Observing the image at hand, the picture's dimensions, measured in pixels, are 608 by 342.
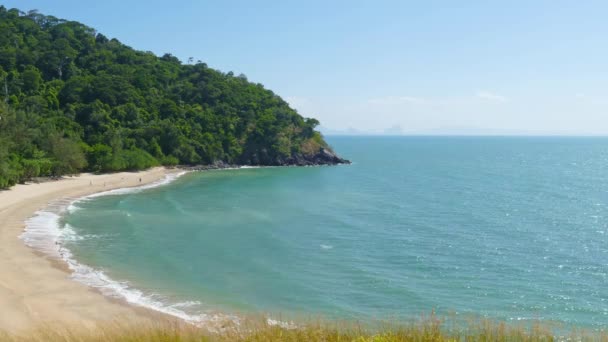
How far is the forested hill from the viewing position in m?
65.8

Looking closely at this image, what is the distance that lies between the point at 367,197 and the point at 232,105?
196ft

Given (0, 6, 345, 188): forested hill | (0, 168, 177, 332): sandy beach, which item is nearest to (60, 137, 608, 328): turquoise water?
(0, 168, 177, 332): sandy beach

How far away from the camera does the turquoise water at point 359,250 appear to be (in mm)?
22750

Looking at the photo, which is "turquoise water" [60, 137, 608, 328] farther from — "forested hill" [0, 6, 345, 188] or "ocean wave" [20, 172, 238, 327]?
"forested hill" [0, 6, 345, 188]

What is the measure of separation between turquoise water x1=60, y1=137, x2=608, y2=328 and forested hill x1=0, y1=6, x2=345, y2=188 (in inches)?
661

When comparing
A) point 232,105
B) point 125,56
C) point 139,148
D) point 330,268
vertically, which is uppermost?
point 125,56

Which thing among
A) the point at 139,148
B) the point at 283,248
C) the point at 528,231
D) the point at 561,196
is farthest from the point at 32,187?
the point at 561,196

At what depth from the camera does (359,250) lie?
106 feet

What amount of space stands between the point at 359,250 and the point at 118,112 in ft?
224

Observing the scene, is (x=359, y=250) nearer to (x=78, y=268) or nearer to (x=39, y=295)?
(x=78, y=268)

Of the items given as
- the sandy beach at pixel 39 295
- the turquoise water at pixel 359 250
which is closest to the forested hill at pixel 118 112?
the turquoise water at pixel 359 250

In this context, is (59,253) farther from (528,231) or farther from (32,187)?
(528,231)

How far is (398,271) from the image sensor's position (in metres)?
27.5

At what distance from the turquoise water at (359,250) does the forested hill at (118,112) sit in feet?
55.1
